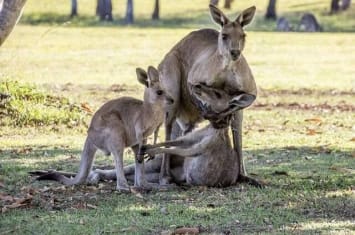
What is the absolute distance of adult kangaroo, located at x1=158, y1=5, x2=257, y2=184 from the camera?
9.05 m

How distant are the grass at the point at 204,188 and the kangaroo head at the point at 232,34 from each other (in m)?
1.30

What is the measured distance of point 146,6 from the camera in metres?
63.4

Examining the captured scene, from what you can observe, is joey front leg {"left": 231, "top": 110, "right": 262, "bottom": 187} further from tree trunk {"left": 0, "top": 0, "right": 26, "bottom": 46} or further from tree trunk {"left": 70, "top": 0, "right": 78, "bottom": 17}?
tree trunk {"left": 70, "top": 0, "right": 78, "bottom": 17}

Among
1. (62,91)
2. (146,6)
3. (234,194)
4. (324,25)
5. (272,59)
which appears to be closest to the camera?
(234,194)

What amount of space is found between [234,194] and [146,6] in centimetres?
5522

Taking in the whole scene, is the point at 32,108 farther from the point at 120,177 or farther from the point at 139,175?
the point at 120,177

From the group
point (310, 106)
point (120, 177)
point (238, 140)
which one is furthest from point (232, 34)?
point (310, 106)

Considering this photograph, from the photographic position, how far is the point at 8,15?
9.34 metres

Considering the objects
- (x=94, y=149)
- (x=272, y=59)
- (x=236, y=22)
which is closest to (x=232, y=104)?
(x=236, y=22)

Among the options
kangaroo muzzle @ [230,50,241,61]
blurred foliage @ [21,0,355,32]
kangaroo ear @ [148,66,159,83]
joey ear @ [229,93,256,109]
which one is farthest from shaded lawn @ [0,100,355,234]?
blurred foliage @ [21,0,355,32]

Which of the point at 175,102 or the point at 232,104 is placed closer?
the point at 232,104

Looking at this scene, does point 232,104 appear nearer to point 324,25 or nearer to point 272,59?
point 272,59

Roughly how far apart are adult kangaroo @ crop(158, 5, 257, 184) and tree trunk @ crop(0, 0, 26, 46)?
1.60 metres

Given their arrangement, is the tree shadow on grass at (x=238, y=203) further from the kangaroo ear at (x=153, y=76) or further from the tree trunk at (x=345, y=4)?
the tree trunk at (x=345, y=4)
